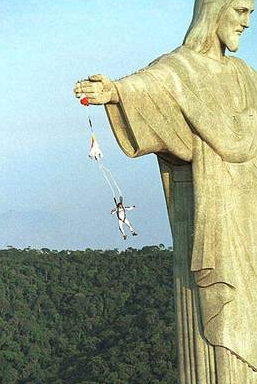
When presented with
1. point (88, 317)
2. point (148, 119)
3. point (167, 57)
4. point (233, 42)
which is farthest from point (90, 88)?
point (88, 317)

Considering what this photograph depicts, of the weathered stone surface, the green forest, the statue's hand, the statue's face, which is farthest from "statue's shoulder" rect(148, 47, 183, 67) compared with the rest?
the green forest

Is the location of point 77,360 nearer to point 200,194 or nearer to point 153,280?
point 153,280

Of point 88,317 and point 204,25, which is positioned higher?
point 88,317

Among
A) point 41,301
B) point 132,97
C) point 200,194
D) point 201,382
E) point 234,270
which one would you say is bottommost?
point 201,382

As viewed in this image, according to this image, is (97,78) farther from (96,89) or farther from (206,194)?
(206,194)

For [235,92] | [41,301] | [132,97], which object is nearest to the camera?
[132,97]

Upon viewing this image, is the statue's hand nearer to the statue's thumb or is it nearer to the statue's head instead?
the statue's thumb

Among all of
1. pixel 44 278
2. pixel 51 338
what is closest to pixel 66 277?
pixel 44 278
